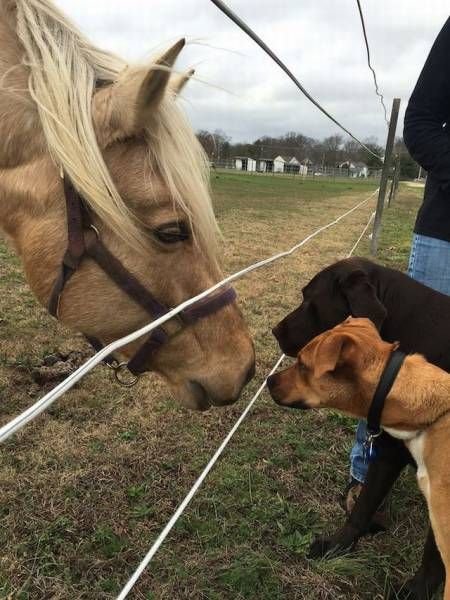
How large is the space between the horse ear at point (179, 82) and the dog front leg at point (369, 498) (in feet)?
6.71

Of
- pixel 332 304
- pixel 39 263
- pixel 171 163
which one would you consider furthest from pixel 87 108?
pixel 332 304

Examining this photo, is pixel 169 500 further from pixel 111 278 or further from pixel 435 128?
pixel 435 128

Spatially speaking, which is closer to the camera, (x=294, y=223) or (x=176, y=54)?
(x=176, y=54)

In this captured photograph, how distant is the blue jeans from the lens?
2830 mm

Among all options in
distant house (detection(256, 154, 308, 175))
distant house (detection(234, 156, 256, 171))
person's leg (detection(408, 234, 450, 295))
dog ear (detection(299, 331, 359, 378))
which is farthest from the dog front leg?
distant house (detection(256, 154, 308, 175))

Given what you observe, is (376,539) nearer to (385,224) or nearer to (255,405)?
(255,405)

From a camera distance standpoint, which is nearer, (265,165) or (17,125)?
(17,125)

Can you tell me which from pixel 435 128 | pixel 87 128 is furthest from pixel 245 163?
pixel 87 128

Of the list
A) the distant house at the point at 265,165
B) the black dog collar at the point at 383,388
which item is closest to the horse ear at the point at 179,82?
the black dog collar at the point at 383,388

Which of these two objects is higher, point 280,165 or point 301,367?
point 280,165

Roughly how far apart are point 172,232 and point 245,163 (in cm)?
8482

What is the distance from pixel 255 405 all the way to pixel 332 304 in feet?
4.72

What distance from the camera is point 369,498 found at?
2660 mm

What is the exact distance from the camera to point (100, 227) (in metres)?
1.86
